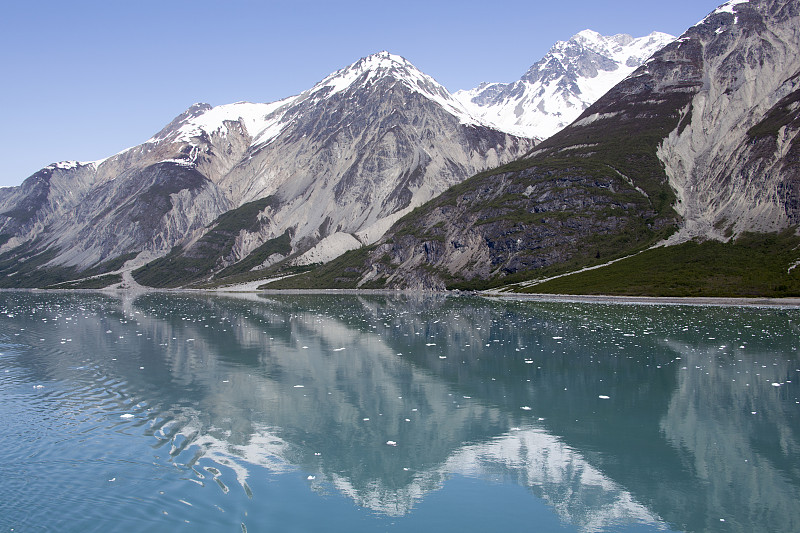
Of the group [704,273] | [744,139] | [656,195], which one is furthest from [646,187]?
[704,273]

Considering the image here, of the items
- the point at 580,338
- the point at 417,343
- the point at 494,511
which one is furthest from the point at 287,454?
the point at 580,338

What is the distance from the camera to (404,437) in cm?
2409

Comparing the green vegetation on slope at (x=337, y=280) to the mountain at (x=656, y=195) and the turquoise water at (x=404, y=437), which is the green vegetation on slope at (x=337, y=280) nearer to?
the mountain at (x=656, y=195)

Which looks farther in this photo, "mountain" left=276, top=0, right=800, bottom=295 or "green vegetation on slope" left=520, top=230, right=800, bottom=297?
"mountain" left=276, top=0, right=800, bottom=295

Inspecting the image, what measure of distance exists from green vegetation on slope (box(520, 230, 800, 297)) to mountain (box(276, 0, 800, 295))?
0.61 m

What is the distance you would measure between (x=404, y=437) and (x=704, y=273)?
104437mm

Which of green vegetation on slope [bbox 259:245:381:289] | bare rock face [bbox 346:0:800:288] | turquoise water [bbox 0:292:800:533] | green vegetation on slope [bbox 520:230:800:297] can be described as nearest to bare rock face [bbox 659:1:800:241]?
bare rock face [bbox 346:0:800:288]

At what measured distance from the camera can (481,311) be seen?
89.3 meters

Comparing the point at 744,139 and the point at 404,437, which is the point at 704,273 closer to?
the point at 744,139

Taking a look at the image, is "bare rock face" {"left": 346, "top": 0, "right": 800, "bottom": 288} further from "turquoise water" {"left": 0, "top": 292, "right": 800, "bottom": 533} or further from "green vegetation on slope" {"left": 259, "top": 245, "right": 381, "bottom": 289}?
"turquoise water" {"left": 0, "top": 292, "right": 800, "bottom": 533}

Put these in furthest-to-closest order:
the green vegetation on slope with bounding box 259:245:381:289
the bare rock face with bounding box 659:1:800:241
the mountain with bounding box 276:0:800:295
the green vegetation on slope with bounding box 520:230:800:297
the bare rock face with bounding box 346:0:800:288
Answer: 1. the green vegetation on slope with bounding box 259:245:381:289
2. the bare rock face with bounding box 346:0:800:288
3. the bare rock face with bounding box 659:1:800:241
4. the mountain with bounding box 276:0:800:295
5. the green vegetation on slope with bounding box 520:230:800:297

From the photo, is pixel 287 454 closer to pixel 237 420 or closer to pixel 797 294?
pixel 237 420

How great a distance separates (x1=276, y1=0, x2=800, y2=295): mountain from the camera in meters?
130

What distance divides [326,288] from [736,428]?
539 ft
